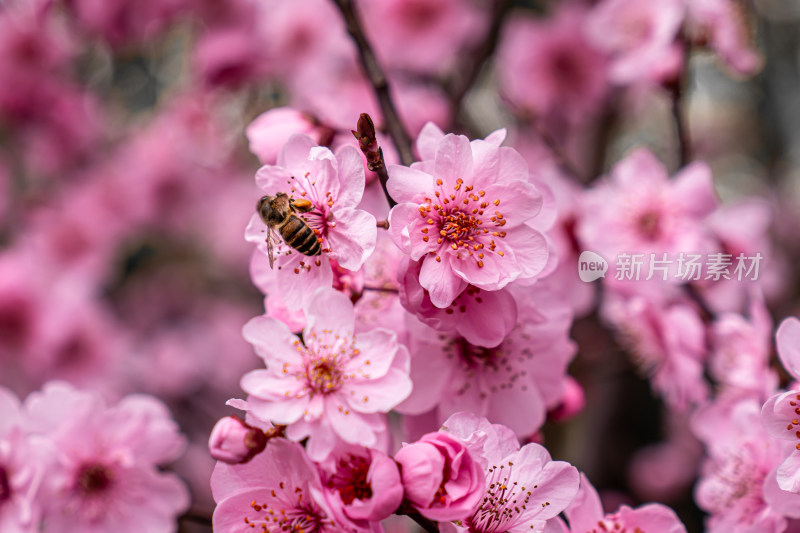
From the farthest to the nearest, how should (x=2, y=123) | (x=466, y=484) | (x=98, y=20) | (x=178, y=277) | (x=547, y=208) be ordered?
(x=178, y=277) → (x=2, y=123) → (x=98, y=20) → (x=547, y=208) → (x=466, y=484)

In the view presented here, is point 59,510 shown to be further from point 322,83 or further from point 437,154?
point 322,83

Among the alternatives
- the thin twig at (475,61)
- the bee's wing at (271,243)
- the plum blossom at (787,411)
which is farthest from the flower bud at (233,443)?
the thin twig at (475,61)

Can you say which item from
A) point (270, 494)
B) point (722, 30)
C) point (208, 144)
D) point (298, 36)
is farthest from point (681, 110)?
point (208, 144)

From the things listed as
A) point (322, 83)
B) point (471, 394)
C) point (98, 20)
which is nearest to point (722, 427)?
point (471, 394)

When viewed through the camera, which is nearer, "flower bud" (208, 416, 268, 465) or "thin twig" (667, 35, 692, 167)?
"flower bud" (208, 416, 268, 465)

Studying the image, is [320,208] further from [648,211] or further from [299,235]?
[648,211]

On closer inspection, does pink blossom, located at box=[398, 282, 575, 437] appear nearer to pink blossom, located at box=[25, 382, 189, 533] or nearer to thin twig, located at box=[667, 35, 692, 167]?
pink blossom, located at box=[25, 382, 189, 533]

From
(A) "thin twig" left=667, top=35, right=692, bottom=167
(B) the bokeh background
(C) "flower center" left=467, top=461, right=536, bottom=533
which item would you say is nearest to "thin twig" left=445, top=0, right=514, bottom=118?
(B) the bokeh background

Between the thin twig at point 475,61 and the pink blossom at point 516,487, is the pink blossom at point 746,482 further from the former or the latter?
the thin twig at point 475,61
